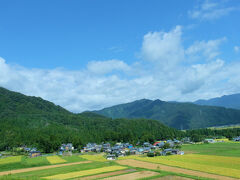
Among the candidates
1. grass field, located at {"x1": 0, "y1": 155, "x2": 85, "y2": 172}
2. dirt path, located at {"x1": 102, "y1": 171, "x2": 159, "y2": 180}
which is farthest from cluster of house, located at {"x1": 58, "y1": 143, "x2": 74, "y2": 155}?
dirt path, located at {"x1": 102, "y1": 171, "x2": 159, "y2": 180}

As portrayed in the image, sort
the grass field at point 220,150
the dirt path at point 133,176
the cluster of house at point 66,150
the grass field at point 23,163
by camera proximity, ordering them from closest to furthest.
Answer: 1. the dirt path at point 133,176
2. the grass field at point 23,163
3. the grass field at point 220,150
4. the cluster of house at point 66,150

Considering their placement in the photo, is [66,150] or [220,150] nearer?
[220,150]

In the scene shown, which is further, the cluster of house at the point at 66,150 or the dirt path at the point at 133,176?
the cluster of house at the point at 66,150

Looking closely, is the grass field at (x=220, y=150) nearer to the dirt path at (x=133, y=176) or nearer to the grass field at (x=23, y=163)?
the dirt path at (x=133, y=176)

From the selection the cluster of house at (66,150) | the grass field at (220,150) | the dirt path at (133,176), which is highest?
the dirt path at (133,176)

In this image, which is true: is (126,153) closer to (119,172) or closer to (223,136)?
(119,172)

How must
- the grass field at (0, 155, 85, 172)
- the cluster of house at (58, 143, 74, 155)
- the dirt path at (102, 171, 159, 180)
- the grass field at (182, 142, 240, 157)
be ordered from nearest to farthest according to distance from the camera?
the dirt path at (102, 171, 159, 180) < the grass field at (0, 155, 85, 172) < the grass field at (182, 142, 240, 157) < the cluster of house at (58, 143, 74, 155)

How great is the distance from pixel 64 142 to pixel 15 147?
88.3 ft

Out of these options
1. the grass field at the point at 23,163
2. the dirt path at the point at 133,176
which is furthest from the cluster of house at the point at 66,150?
the dirt path at the point at 133,176

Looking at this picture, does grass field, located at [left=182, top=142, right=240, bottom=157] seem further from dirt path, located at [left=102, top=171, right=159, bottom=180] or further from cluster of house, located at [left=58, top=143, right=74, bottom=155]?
cluster of house, located at [left=58, top=143, right=74, bottom=155]

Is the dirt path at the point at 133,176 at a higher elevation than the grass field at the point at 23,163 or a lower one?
higher

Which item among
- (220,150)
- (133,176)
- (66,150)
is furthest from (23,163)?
(220,150)

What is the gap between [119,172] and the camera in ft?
139

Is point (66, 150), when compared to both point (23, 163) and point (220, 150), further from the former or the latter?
point (220, 150)
